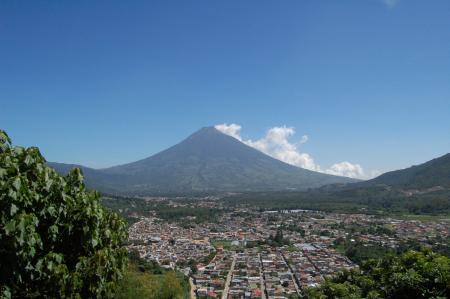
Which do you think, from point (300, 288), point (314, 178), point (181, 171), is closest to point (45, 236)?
point (300, 288)

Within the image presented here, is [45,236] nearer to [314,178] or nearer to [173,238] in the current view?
[173,238]

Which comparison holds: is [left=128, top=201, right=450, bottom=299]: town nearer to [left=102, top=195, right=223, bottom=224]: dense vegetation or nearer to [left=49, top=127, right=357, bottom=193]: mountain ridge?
[left=102, top=195, right=223, bottom=224]: dense vegetation

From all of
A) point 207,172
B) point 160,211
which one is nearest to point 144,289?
point 160,211

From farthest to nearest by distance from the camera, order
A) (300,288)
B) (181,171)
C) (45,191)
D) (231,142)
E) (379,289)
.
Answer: (231,142) → (181,171) → (300,288) → (379,289) → (45,191)

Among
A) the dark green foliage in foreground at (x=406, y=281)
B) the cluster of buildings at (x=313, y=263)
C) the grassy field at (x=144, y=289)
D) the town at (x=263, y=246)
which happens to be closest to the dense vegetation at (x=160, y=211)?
the town at (x=263, y=246)

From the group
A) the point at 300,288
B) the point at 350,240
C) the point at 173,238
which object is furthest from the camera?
the point at 173,238

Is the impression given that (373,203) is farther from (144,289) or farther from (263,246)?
(144,289)
